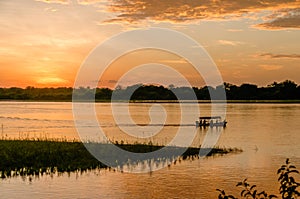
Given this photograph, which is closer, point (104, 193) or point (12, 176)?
point (104, 193)

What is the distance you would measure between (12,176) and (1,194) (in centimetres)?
333

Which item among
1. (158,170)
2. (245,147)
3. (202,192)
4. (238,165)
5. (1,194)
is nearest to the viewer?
(1,194)

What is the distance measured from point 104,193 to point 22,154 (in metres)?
7.84

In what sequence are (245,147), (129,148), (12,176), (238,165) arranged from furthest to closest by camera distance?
(245,147) → (129,148) → (238,165) → (12,176)

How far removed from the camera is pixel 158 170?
30.0 meters

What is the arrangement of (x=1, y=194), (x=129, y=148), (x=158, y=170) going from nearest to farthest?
1. (x=1, y=194)
2. (x=158, y=170)
3. (x=129, y=148)

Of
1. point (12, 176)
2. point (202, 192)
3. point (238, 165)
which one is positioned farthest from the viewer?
point (238, 165)

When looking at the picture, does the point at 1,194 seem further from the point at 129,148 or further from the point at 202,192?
the point at 129,148

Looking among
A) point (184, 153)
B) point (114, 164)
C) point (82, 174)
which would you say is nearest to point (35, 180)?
point (82, 174)

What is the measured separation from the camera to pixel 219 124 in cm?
7875

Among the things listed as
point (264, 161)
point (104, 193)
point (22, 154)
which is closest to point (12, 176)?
point (22, 154)

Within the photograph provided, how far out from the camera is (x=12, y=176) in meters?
25.6

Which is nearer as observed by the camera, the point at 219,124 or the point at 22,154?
the point at 22,154

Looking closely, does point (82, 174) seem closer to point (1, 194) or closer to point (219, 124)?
point (1, 194)
